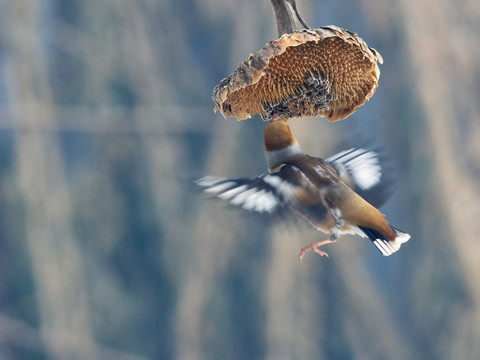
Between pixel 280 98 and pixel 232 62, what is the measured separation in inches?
65.0

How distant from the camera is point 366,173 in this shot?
923 mm

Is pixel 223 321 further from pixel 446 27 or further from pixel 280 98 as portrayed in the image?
pixel 280 98

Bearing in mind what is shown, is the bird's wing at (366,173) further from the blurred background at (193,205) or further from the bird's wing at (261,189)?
the blurred background at (193,205)

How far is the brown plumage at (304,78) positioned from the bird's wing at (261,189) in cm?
9

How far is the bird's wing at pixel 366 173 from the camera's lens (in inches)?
35.2

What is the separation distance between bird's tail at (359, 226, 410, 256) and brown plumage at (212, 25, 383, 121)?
7.2 inches

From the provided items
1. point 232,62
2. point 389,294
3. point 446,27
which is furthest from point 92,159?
point 446,27

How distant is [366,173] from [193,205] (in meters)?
1.49

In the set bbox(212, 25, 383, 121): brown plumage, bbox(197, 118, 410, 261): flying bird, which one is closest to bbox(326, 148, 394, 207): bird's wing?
bbox(197, 118, 410, 261): flying bird

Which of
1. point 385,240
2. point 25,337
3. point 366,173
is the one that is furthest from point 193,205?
point 385,240

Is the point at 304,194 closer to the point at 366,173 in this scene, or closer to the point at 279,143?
the point at 279,143

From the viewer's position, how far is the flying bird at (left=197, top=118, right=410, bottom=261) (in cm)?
73

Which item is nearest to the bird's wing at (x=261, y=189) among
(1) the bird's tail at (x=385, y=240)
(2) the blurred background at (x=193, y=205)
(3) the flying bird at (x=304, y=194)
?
(3) the flying bird at (x=304, y=194)

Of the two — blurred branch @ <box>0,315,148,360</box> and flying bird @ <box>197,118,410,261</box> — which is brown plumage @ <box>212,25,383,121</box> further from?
blurred branch @ <box>0,315,148,360</box>
